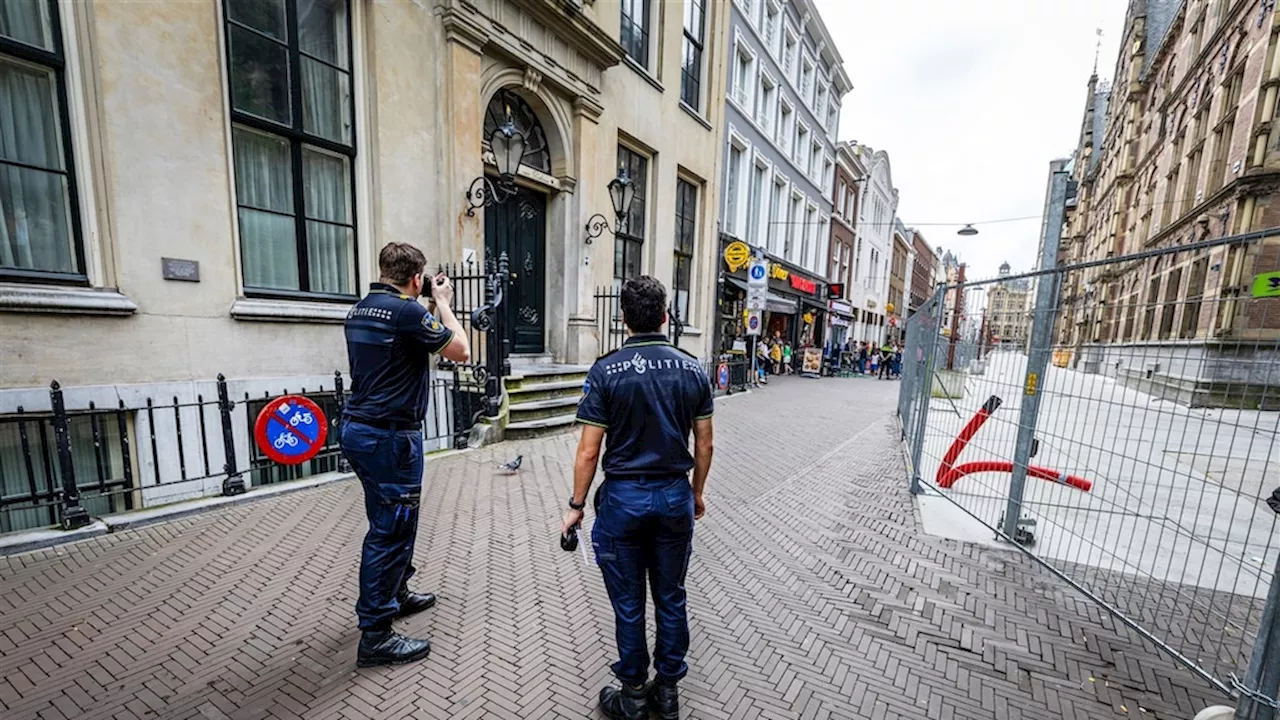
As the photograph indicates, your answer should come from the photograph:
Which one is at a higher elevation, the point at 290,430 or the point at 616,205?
the point at 616,205

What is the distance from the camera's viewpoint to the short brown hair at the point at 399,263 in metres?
2.60

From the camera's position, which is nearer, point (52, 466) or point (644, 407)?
point (644, 407)

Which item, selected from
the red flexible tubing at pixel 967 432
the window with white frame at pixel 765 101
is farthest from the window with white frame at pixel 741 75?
the red flexible tubing at pixel 967 432

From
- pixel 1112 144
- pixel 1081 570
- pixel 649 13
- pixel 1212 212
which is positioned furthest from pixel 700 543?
pixel 1112 144

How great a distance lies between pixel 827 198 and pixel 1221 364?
25.5 m

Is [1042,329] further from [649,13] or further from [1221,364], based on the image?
[649,13]

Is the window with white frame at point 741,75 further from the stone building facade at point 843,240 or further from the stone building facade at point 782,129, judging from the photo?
the stone building facade at point 843,240

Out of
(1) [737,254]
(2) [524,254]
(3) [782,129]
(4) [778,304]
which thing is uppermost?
(3) [782,129]

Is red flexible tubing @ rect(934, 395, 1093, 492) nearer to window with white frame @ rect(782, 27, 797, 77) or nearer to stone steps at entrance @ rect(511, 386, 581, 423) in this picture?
stone steps at entrance @ rect(511, 386, 581, 423)

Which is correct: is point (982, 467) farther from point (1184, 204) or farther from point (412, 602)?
point (1184, 204)

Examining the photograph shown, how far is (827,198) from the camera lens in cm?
2578

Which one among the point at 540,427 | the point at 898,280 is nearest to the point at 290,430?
the point at 540,427

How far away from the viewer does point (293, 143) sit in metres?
5.87

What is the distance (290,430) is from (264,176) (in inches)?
122
